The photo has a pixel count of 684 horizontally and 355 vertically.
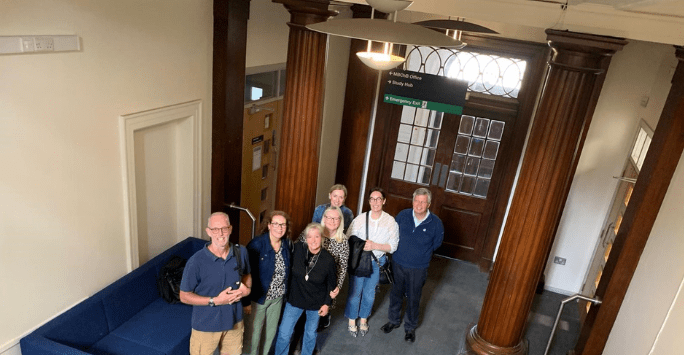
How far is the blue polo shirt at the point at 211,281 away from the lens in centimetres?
350

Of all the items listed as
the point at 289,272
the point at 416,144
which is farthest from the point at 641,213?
the point at 416,144

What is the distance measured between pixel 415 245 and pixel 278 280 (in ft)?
4.82

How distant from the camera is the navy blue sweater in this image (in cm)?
470

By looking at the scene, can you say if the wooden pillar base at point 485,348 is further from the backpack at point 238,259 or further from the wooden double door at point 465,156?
the backpack at point 238,259

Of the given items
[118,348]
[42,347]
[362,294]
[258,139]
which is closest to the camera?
[42,347]

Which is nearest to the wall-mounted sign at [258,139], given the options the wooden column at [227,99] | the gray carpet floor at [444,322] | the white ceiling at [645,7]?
the wooden column at [227,99]

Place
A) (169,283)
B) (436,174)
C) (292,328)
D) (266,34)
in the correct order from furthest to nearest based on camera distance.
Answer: (436,174), (266,34), (169,283), (292,328)

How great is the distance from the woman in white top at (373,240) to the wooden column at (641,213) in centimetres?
187

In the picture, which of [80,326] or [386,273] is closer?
[80,326]

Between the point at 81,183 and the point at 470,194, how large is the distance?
197 inches

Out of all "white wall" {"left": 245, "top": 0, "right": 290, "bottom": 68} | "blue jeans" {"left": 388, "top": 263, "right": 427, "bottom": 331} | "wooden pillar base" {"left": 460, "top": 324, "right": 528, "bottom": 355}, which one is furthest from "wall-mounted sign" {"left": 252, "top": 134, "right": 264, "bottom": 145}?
"wooden pillar base" {"left": 460, "top": 324, "right": 528, "bottom": 355}

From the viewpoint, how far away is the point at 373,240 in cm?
464

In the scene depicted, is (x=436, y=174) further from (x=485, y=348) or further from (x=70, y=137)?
(x=70, y=137)

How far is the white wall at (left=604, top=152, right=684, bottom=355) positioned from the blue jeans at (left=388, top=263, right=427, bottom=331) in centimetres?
172
